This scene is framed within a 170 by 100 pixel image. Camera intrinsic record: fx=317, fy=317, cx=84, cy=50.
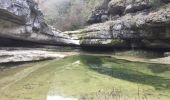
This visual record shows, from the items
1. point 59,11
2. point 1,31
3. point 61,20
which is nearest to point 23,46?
point 1,31

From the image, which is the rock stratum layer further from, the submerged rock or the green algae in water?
the green algae in water

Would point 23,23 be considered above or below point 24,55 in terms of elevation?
above

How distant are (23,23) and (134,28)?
7193 mm

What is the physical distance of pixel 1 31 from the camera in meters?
15.4

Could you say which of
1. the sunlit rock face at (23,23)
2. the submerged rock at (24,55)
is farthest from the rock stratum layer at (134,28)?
the submerged rock at (24,55)

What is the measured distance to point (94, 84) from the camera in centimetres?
1051

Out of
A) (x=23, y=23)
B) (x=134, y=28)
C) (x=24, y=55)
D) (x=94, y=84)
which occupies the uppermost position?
(x=23, y=23)

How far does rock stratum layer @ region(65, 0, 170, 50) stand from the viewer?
61.2 ft

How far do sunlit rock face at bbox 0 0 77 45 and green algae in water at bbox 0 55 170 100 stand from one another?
3.01m

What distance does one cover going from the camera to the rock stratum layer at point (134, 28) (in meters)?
18.7

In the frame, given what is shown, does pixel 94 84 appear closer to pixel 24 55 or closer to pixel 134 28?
pixel 24 55

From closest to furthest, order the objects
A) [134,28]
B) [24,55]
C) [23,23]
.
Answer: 1. [23,23]
2. [24,55]
3. [134,28]

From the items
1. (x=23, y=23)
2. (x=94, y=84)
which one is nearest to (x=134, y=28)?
(x=23, y=23)

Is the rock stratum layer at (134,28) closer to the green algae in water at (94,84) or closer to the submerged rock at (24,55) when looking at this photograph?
the submerged rock at (24,55)
